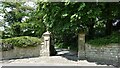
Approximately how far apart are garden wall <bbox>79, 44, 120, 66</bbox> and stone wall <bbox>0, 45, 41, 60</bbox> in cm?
368

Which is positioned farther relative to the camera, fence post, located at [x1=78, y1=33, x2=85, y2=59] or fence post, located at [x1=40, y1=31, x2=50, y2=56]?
fence post, located at [x1=40, y1=31, x2=50, y2=56]

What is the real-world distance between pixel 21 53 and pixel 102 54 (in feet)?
19.7

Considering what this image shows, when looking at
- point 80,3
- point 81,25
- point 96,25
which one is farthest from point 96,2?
point 96,25

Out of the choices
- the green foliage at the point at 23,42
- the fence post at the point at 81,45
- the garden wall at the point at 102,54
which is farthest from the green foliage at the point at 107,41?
the green foliage at the point at 23,42

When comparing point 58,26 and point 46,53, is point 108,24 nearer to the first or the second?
point 58,26

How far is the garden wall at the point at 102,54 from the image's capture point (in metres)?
9.98

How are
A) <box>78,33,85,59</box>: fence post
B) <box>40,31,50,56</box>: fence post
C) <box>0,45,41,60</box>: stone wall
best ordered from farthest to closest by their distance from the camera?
<box>40,31,50,56</box>: fence post, <box>0,45,41,60</box>: stone wall, <box>78,33,85,59</box>: fence post

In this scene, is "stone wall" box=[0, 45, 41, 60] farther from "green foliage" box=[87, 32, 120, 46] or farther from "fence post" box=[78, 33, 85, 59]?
"green foliage" box=[87, 32, 120, 46]

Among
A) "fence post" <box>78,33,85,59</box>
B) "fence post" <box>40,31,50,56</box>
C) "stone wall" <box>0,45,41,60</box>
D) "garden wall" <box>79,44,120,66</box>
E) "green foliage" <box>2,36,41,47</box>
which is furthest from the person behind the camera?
"fence post" <box>40,31,50,56</box>

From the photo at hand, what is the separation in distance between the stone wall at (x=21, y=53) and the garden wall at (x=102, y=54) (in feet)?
12.1

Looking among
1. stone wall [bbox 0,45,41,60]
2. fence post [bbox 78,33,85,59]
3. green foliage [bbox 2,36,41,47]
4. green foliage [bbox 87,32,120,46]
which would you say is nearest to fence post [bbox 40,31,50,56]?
stone wall [bbox 0,45,41,60]

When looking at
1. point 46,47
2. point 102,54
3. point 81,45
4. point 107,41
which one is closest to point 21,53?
point 46,47

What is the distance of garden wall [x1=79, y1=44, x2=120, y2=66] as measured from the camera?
9.98 m

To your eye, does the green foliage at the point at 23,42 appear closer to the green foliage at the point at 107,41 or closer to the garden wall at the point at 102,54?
the garden wall at the point at 102,54
